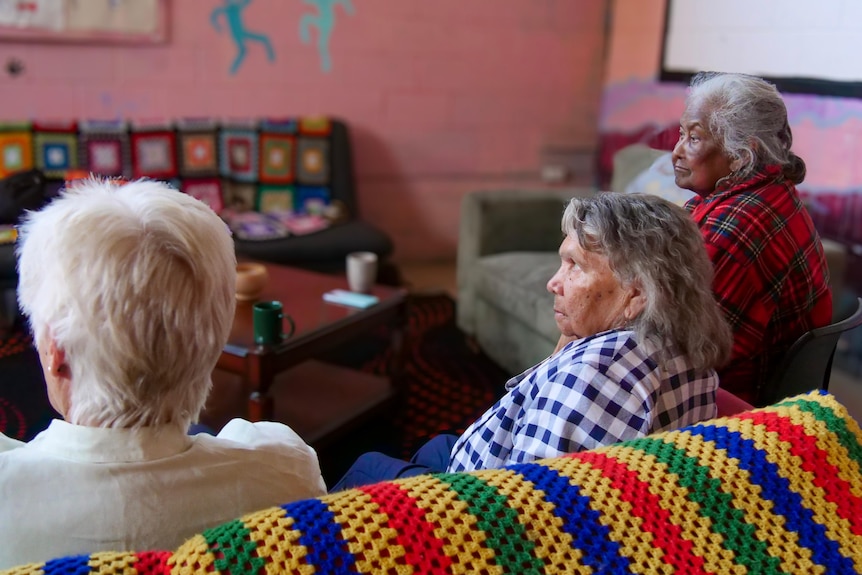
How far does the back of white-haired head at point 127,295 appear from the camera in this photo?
891 millimetres

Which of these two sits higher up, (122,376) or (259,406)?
(122,376)

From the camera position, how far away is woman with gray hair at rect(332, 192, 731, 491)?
3.84ft

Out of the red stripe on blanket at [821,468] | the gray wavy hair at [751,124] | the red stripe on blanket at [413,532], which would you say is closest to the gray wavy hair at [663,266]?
the red stripe on blanket at [821,468]

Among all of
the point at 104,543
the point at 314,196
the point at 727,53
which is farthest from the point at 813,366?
the point at 314,196

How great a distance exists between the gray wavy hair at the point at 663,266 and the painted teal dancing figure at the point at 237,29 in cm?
291

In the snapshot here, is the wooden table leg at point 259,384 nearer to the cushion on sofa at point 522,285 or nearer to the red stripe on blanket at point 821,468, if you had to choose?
the cushion on sofa at point 522,285

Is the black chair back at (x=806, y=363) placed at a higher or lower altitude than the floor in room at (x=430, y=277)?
higher

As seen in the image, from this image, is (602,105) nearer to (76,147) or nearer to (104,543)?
(76,147)

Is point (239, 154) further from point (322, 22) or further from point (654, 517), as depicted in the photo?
point (654, 517)

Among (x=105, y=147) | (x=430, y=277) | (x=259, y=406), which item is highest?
(x=105, y=147)

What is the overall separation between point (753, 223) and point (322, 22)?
2.87 m

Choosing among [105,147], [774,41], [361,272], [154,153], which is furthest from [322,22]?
[774,41]

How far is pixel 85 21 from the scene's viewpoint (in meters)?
3.50

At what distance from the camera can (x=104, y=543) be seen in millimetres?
891
